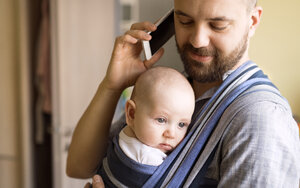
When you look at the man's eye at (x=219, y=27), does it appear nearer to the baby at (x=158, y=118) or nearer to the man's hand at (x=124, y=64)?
the baby at (x=158, y=118)

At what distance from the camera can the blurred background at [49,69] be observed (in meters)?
2.33

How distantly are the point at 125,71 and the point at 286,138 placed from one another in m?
0.65

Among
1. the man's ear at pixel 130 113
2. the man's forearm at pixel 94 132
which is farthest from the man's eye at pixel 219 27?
the man's forearm at pixel 94 132

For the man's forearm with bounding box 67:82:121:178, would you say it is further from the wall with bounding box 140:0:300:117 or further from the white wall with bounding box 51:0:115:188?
the white wall with bounding box 51:0:115:188

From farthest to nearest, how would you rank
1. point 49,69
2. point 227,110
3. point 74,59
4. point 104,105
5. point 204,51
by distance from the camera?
1. point 49,69
2. point 74,59
3. point 104,105
4. point 204,51
5. point 227,110

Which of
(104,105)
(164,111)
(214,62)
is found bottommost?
(104,105)

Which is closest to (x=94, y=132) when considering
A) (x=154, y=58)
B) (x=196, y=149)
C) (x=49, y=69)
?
(x=154, y=58)

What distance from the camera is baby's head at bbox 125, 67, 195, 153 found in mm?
1027

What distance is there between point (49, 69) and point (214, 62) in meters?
1.90

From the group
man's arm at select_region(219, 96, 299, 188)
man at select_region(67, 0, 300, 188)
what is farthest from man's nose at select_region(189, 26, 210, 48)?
man's arm at select_region(219, 96, 299, 188)

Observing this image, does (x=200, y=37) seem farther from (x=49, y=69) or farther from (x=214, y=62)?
(x=49, y=69)

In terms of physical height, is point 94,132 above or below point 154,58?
below

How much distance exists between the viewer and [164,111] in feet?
3.38

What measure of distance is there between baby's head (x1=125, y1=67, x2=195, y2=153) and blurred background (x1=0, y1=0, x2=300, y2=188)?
56 centimetres
